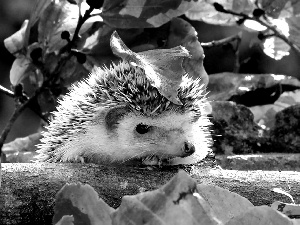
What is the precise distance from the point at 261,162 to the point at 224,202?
863mm

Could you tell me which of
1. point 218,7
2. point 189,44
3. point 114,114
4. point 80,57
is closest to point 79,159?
point 114,114

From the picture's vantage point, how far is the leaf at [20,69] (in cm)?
155

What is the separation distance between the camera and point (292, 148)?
1.54m

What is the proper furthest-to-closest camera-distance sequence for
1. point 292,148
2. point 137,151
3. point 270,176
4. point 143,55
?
point 292,148
point 137,151
point 143,55
point 270,176

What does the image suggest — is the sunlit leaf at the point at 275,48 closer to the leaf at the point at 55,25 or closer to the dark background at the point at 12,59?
the leaf at the point at 55,25

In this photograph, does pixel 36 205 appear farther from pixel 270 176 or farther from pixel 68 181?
pixel 270 176

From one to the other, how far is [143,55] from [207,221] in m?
0.63

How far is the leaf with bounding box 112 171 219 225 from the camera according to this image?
44 cm

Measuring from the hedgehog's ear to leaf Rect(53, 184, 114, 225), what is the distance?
81cm

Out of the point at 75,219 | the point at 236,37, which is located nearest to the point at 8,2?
the point at 236,37

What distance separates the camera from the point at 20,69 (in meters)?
1.56

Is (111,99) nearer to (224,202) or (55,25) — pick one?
(55,25)

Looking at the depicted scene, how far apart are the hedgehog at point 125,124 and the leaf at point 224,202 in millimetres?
757

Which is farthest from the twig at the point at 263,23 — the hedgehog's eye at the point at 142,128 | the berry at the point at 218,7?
the hedgehog's eye at the point at 142,128
